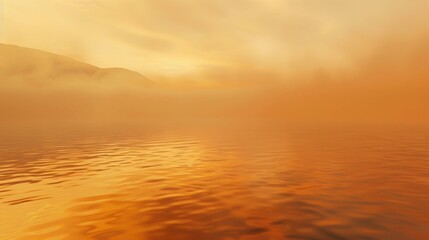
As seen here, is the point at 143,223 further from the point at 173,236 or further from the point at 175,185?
the point at 175,185

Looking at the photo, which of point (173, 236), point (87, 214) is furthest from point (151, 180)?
point (173, 236)

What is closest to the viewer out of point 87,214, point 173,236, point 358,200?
point 173,236

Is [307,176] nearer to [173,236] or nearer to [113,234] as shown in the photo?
[173,236]

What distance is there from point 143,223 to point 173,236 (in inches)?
93.2

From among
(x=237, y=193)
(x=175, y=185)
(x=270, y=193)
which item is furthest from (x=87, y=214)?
(x=270, y=193)

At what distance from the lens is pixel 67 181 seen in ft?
77.4

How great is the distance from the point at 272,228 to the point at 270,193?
6378 millimetres

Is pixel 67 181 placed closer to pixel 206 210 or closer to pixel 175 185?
pixel 175 185

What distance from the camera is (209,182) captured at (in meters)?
23.0

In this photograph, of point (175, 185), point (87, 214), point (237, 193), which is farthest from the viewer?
point (175, 185)

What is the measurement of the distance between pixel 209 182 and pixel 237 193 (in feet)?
13.5

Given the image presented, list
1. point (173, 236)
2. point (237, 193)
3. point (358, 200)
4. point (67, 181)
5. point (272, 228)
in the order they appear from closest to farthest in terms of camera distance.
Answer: point (173, 236) < point (272, 228) < point (358, 200) < point (237, 193) < point (67, 181)

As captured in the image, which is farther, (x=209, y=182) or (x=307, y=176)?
(x=307, y=176)

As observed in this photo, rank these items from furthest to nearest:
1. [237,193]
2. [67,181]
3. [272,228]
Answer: [67,181] < [237,193] < [272,228]
